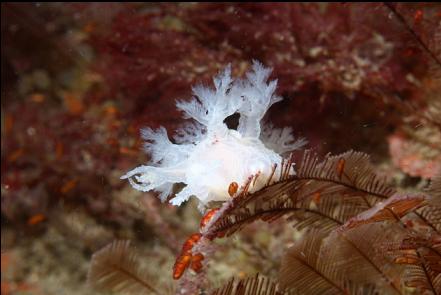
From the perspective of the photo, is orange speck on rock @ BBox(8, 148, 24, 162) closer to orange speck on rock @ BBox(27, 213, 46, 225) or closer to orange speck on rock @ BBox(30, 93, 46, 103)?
orange speck on rock @ BBox(27, 213, 46, 225)

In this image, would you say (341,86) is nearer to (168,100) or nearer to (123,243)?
(168,100)

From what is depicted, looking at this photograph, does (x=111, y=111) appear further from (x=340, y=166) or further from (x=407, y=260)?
(x=407, y=260)

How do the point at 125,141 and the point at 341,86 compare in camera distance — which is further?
the point at 125,141

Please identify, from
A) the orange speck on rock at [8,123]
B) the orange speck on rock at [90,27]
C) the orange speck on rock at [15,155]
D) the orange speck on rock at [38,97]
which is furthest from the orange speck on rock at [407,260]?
the orange speck on rock at [38,97]

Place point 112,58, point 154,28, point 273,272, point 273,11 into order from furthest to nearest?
point 112,58 → point 154,28 → point 273,11 → point 273,272

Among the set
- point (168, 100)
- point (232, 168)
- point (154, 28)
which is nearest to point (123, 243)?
point (232, 168)
